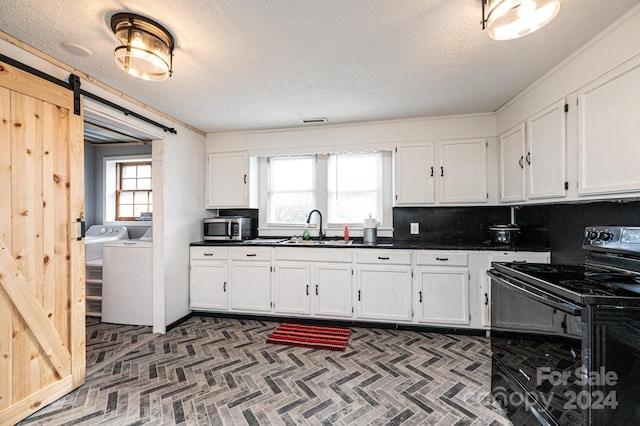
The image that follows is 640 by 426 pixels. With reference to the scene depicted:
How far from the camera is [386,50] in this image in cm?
204

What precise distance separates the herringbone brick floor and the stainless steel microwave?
1.18 metres

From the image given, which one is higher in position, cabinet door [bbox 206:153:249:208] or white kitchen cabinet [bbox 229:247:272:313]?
cabinet door [bbox 206:153:249:208]

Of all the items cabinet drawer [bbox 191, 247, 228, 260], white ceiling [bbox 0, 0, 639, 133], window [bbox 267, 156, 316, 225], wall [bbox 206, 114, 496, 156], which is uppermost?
white ceiling [bbox 0, 0, 639, 133]

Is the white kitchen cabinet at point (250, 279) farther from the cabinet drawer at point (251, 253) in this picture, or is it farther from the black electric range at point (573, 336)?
the black electric range at point (573, 336)

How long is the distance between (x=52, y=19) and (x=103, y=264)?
8.89ft

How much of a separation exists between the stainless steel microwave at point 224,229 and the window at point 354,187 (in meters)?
1.19

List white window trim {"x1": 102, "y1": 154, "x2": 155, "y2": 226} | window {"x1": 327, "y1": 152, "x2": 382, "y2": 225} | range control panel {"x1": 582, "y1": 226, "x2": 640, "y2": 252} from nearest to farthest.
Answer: range control panel {"x1": 582, "y1": 226, "x2": 640, "y2": 252} < window {"x1": 327, "y1": 152, "x2": 382, "y2": 225} < white window trim {"x1": 102, "y1": 154, "x2": 155, "y2": 226}

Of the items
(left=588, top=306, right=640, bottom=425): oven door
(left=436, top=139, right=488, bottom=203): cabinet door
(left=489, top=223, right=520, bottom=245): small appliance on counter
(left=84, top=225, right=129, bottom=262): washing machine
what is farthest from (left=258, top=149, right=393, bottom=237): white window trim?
(left=588, top=306, right=640, bottom=425): oven door

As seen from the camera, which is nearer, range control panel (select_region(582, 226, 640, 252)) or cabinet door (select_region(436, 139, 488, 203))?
range control panel (select_region(582, 226, 640, 252))

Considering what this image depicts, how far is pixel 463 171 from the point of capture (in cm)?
335

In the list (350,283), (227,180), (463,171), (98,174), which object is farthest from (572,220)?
(98,174)

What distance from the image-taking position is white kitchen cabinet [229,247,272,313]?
351 centimetres

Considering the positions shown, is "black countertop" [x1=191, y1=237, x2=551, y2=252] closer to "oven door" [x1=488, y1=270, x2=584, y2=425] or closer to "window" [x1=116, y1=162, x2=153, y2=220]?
"oven door" [x1=488, y1=270, x2=584, y2=425]

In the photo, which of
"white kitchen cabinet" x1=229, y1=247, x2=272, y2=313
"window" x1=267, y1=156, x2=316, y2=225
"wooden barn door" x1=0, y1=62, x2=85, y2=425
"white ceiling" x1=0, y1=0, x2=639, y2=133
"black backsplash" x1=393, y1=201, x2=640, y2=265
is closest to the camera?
"white ceiling" x1=0, y1=0, x2=639, y2=133
